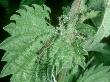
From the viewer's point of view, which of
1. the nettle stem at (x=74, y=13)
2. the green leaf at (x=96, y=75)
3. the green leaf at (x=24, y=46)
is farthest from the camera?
the green leaf at (x=96, y=75)

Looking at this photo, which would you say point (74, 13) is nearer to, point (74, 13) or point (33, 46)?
point (74, 13)

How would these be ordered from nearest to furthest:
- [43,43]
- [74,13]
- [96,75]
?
[74,13]
[43,43]
[96,75]

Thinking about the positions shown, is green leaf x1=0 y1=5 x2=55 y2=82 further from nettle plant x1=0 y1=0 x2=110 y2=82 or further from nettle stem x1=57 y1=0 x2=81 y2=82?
nettle stem x1=57 y1=0 x2=81 y2=82

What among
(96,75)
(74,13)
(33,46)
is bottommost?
(96,75)

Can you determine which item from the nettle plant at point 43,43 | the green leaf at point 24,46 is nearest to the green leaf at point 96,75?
the nettle plant at point 43,43

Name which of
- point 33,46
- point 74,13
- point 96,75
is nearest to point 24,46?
point 33,46

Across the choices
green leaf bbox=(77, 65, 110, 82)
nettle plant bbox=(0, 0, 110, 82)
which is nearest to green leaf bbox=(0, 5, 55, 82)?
nettle plant bbox=(0, 0, 110, 82)

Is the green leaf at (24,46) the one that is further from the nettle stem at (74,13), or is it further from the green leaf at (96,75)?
the green leaf at (96,75)

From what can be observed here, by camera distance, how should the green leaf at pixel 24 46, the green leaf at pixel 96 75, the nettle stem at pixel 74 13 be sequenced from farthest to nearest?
the green leaf at pixel 96 75, the green leaf at pixel 24 46, the nettle stem at pixel 74 13
